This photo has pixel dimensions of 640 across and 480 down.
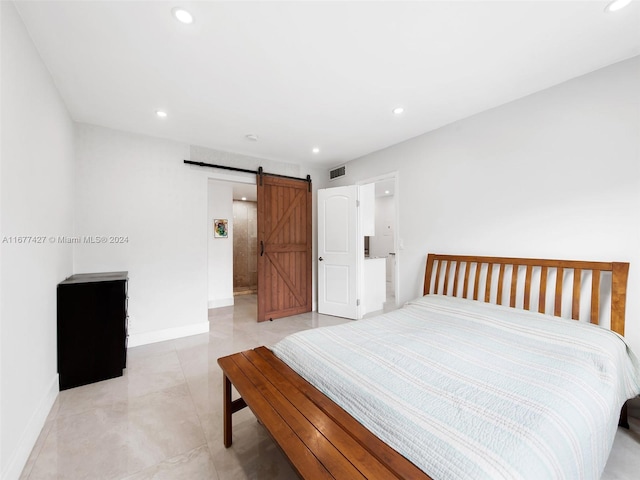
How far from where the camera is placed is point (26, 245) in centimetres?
159

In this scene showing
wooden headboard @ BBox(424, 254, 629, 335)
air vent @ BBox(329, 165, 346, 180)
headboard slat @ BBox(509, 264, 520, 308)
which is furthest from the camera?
air vent @ BBox(329, 165, 346, 180)

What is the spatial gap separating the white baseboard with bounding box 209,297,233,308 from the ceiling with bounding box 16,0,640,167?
332 centimetres

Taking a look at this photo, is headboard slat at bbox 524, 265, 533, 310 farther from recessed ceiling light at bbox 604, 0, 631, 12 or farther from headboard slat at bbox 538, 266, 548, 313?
recessed ceiling light at bbox 604, 0, 631, 12

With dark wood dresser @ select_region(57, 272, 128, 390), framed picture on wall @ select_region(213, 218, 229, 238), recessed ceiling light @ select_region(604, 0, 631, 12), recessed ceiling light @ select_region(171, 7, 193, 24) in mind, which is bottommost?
dark wood dresser @ select_region(57, 272, 128, 390)

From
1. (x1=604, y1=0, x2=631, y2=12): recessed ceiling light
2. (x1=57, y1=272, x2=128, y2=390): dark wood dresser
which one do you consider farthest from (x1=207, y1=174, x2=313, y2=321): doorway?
(x1=604, y1=0, x2=631, y2=12): recessed ceiling light

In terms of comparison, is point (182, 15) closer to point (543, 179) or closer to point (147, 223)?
point (147, 223)

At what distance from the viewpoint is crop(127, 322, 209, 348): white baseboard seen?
3.12 metres

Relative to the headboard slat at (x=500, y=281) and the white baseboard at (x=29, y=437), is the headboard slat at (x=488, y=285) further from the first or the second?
the white baseboard at (x=29, y=437)

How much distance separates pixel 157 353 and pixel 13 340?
5.51ft

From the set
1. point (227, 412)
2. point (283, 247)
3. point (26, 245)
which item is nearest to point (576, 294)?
point (227, 412)

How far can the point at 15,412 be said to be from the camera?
4.66 feet

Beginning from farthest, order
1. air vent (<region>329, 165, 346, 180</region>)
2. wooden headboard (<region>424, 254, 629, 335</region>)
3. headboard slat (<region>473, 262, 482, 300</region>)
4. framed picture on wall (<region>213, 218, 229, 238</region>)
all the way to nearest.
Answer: framed picture on wall (<region>213, 218, 229, 238</region>)
air vent (<region>329, 165, 346, 180</region>)
headboard slat (<region>473, 262, 482, 300</region>)
wooden headboard (<region>424, 254, 629, 335</region>)

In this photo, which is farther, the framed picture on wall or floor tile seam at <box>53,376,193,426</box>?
the framed picture on wall

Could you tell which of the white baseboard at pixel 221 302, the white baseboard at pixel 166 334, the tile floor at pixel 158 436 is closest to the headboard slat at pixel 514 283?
the tile floor at pixel 158 436
